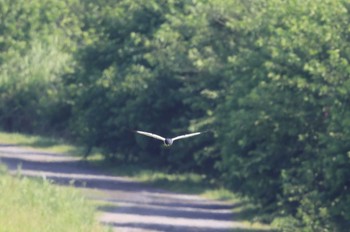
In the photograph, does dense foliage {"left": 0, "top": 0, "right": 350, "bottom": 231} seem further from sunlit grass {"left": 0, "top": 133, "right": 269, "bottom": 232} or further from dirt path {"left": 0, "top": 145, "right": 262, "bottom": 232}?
dirt path {"left": 0, "top": 145, "right": 262, "bottom": 232}

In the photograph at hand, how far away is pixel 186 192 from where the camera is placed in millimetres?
33156

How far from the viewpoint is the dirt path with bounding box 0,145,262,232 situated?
24.4 m

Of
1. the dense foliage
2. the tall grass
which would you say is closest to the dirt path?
the dense foliage

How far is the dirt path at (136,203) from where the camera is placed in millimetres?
24438

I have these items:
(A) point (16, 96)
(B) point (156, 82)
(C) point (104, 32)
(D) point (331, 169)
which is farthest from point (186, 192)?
(A) point (16, 96)

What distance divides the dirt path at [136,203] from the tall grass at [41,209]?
145 centimetres

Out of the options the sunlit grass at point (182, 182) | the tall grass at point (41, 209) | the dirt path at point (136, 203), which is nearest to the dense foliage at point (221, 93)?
the sunlit grass at point (182, 182)

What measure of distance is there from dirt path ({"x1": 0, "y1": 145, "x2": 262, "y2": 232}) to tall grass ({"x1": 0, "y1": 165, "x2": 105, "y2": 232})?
4.77ft

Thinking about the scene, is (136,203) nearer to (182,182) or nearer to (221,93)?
(221,93)

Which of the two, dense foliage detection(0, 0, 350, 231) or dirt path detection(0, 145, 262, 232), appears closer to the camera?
dense foliage detection(0, 0, 350, 231)

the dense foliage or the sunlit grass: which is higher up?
the dense foliage

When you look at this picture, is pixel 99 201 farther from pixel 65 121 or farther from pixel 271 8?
pixel 65 121

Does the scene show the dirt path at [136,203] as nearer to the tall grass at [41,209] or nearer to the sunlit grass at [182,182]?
the sunlit grass at [182,182]

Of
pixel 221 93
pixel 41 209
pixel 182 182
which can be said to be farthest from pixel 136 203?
pixel 41 209
